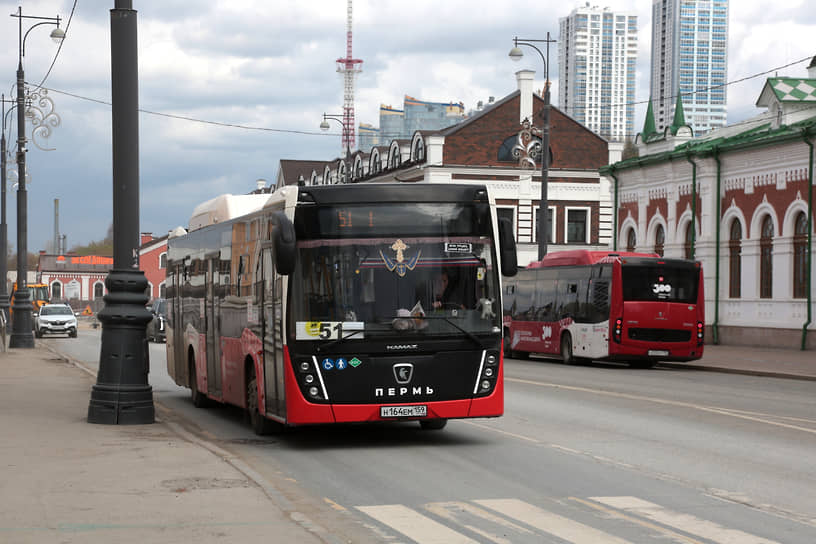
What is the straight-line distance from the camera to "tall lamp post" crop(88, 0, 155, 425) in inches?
574

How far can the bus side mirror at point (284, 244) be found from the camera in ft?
39.4

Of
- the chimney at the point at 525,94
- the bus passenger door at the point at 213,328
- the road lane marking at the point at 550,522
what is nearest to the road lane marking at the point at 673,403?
the road lane marking at the point at 550,522

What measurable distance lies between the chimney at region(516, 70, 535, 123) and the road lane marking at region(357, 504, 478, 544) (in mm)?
60218

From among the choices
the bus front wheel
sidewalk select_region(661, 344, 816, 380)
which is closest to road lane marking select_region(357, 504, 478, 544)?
sidewalk select_region(661, 344, 816, 380)

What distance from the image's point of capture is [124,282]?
48.4 ft

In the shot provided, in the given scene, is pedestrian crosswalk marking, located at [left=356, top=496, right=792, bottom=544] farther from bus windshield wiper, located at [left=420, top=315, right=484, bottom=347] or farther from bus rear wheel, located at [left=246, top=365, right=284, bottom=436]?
bus rear wheel, located at [left=246, top=365, right=284, bottom=436]

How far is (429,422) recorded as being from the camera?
14.5 metres

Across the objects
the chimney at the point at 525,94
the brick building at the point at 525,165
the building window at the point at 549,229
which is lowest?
the building window at the point at 549,229

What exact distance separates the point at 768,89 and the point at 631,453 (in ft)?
101

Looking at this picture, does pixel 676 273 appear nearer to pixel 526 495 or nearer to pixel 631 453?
pixel 631 453

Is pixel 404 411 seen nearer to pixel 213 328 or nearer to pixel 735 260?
pixel 213 328

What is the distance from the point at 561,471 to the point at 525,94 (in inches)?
2329

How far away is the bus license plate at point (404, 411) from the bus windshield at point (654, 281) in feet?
61.4

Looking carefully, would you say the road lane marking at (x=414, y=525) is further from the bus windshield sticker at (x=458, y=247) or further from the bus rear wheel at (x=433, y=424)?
the bus rear wheel at (x=433, y=424)
